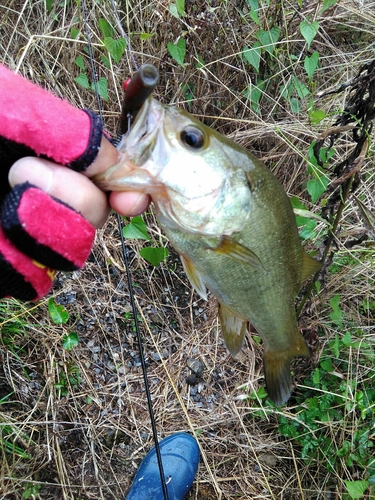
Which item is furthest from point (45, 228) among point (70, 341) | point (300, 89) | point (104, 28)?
point (300, 89)

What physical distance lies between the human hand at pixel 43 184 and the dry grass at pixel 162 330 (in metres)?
1.32

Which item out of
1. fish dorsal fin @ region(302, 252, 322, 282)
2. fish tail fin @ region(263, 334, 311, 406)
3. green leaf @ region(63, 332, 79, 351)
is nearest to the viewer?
fish dorsal fin @ region(302, 252, 322, 282)

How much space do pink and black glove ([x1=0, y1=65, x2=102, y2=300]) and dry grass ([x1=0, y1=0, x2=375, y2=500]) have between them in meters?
1.31

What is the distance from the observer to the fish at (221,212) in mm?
1221

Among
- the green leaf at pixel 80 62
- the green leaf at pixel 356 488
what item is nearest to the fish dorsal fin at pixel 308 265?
the green leaf at pixel 356 488

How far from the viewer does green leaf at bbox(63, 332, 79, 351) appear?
2.48 meters

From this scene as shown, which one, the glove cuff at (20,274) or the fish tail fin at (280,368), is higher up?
the glove cuff at (20,274)

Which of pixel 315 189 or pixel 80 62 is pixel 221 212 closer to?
pixel 315 189

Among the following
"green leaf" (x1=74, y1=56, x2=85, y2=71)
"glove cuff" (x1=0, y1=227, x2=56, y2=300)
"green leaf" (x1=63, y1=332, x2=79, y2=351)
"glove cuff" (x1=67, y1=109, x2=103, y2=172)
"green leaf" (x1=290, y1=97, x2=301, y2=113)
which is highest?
"glove cuff" (x1=67, y1=109, x2=103, y2=172)

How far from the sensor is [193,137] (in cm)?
129

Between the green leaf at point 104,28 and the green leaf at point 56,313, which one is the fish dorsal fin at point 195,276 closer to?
the green leaf at point 56,313

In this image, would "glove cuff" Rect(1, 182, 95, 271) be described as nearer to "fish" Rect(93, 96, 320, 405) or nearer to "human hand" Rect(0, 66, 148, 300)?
"human hand" Rect(0, 66, 148, 300)

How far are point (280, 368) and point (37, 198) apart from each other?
1.14 metres

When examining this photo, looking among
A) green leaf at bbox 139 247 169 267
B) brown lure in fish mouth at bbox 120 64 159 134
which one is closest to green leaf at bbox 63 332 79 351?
green leaf at bbox 139 247 169 267
